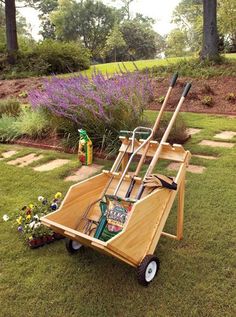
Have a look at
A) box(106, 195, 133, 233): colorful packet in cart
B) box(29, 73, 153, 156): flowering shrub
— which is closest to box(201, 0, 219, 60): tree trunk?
box(29, 73, 153, 156): flowering shrub

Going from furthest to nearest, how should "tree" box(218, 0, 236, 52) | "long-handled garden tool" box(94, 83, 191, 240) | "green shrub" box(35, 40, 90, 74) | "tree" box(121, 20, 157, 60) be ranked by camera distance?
"tree" box(121, 20, 157, 60)
"tree" box(218, 0, 236, 52)
"green shrub" box(35, 40, 90, 74)
"long-handled garden tool" box(94, 83, 191, 240)

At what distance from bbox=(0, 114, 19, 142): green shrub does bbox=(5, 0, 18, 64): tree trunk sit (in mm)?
7893

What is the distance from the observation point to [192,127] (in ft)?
17.7

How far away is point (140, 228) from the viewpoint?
2.07 metres

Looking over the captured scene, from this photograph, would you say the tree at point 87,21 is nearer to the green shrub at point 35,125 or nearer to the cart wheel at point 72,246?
the green shrub at point 35,125

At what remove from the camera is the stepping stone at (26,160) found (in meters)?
4.37

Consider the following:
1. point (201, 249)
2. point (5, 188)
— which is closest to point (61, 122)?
point (5, 188)

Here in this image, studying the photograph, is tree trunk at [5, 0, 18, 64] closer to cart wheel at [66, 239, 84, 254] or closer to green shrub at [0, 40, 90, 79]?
green shrub at [0, 40, 90, 79]

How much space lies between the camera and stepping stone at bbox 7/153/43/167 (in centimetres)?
437

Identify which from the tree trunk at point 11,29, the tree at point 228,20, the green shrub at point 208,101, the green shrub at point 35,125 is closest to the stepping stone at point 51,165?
the green shrub at point 35,125

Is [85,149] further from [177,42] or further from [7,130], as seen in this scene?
[177,42]

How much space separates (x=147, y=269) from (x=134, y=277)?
0.16 m

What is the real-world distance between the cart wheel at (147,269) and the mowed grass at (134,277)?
0.05 m

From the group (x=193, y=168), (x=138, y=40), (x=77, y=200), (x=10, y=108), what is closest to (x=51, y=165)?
(x=193, y=168)
